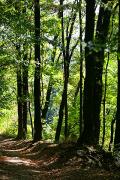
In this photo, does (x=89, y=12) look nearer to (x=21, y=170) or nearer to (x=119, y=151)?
(x=119, y=151)

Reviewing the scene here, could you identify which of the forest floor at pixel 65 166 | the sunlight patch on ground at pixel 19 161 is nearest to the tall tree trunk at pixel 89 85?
the forest floor at pixel 65 166

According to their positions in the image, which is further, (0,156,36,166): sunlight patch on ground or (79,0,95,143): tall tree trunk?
(0,156,36,166): sunlight patch on ground

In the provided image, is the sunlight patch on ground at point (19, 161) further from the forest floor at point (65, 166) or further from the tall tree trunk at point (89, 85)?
the tall tree trunk at point (89, 85)

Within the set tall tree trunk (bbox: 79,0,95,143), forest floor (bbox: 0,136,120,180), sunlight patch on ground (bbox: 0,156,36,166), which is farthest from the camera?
sunlight patch on ground (bbox: 0,156,36,166)

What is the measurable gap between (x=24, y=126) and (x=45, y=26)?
35.6 feet

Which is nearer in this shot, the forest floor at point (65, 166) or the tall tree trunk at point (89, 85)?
the forest floor at point (65, 166)

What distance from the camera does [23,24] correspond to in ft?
60.7

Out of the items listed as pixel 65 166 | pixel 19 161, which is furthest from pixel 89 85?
pixel 19 161

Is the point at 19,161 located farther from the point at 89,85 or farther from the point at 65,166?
the point at 89,85

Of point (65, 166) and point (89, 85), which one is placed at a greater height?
point (89, 85)

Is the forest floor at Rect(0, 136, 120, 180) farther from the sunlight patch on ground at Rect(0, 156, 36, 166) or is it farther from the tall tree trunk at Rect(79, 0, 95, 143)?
the tall tree trunk at Rect(79, 0, 95, 143)

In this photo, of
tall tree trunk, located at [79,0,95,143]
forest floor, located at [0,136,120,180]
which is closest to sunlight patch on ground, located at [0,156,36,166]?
forest floor, located at [0,136,120,180]

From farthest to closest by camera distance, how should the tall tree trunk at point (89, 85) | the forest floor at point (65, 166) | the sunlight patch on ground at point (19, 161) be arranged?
1. the sunlight patch on ground at point (19, 161)
2. the tall tree trunk at point (89, 85)
3. the forest floor at point (65, 166)

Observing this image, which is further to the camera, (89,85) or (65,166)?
(89,85)
